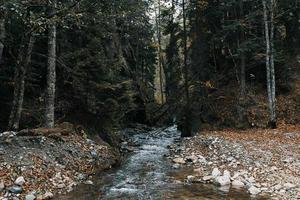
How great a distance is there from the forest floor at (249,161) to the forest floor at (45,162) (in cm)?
357

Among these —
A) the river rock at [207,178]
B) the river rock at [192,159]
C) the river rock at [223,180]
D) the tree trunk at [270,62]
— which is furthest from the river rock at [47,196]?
the tree trunk at [270,62]

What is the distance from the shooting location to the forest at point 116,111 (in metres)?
10.8

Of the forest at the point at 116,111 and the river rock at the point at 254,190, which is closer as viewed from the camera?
the river rock at the point at 254,190

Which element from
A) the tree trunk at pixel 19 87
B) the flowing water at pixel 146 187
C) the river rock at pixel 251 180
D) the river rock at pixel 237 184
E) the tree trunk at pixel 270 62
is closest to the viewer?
the flowing water at pixel 146 187

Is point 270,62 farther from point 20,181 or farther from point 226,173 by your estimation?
point 20,181

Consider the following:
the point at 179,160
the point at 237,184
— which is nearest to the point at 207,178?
the point at 237,184

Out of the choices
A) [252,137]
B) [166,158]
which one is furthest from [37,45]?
[252,137]

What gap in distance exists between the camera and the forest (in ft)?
35.5

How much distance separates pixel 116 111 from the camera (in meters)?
18.3

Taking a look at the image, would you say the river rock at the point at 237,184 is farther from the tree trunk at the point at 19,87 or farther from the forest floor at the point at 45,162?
the tree trunk at the point at 19,87

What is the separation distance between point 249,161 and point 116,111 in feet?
23.8

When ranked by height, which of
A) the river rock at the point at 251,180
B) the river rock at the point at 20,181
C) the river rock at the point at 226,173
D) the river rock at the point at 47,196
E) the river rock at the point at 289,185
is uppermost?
the river rock at the point at 20,181

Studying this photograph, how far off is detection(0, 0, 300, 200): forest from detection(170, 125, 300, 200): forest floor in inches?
1.8

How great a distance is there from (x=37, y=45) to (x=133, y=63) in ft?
56.0
